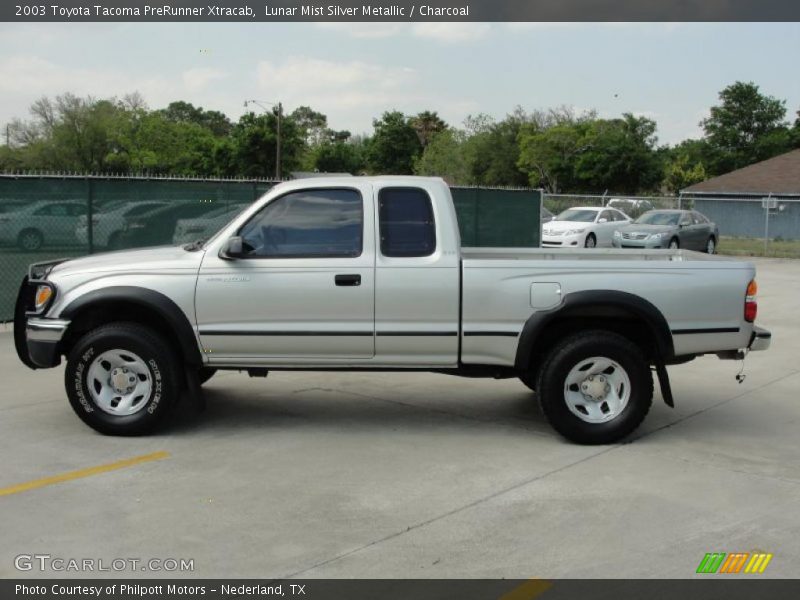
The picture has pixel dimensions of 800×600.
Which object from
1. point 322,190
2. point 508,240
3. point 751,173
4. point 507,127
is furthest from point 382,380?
point 507,127

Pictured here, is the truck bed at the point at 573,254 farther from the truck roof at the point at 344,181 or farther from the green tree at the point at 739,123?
the green tree at the point at 739,123

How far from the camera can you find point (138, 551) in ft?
15.3

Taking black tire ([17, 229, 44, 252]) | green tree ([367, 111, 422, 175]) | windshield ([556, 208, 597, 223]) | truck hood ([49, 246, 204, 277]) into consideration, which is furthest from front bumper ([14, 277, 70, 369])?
green tree ([367, 111, 422, 175])

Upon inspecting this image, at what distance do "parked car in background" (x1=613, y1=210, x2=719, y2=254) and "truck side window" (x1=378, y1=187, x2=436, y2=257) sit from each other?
20.2m

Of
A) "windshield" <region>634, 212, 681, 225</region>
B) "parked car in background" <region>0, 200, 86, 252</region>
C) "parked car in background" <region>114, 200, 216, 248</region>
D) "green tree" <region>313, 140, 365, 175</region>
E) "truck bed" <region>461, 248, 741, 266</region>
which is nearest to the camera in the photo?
"truck bed" <region>461, 248, 741, 266</region>

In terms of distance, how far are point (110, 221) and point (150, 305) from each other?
259 inches

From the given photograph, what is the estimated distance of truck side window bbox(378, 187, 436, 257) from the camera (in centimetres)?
687

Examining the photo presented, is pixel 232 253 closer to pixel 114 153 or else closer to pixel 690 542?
pixel 690 542

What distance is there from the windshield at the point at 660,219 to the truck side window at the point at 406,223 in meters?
21.7

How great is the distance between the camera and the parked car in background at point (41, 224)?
1179cm

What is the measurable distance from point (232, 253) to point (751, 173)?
47.8 m

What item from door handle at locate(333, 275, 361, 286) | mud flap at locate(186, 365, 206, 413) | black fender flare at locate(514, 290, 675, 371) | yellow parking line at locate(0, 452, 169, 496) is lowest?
yellow parking line at locate(0, 452, 169, 496)
